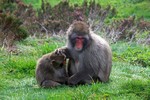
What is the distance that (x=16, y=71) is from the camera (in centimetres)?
954

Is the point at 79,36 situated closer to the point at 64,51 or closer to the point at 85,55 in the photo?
the point at 85,55

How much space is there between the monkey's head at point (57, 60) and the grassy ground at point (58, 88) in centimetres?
45

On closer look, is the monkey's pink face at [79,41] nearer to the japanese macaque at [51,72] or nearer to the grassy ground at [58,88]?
the japanese macaque at [51,72]

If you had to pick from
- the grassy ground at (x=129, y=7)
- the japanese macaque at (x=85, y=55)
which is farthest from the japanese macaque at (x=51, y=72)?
the grassy ground at (x=129, y=7)

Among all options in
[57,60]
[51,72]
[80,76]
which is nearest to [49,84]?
[51,72]

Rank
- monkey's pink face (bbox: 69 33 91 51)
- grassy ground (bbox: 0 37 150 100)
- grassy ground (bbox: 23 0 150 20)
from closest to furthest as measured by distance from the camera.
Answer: grassy ground (bbox: 0 37 150 100)
monkey's pink face (bbox: 69 33 91 51)
grassy ground (bbox: 23 0 150 20)

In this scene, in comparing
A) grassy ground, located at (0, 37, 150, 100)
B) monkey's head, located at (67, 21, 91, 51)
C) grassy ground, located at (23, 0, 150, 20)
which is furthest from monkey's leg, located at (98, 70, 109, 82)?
grassy ground, located at (23, 0, 150, 20)

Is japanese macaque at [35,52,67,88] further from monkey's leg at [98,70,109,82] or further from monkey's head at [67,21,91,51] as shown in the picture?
monkey's leg at [98,70,109,82]

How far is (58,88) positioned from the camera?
7922mm

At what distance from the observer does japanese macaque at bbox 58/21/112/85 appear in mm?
7914

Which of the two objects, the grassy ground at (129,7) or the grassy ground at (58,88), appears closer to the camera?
the grassy ground at (58,88)

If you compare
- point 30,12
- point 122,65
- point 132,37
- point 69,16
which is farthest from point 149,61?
point 30,12

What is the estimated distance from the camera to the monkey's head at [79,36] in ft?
25.8

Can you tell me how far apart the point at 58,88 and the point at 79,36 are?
1.01 meters
